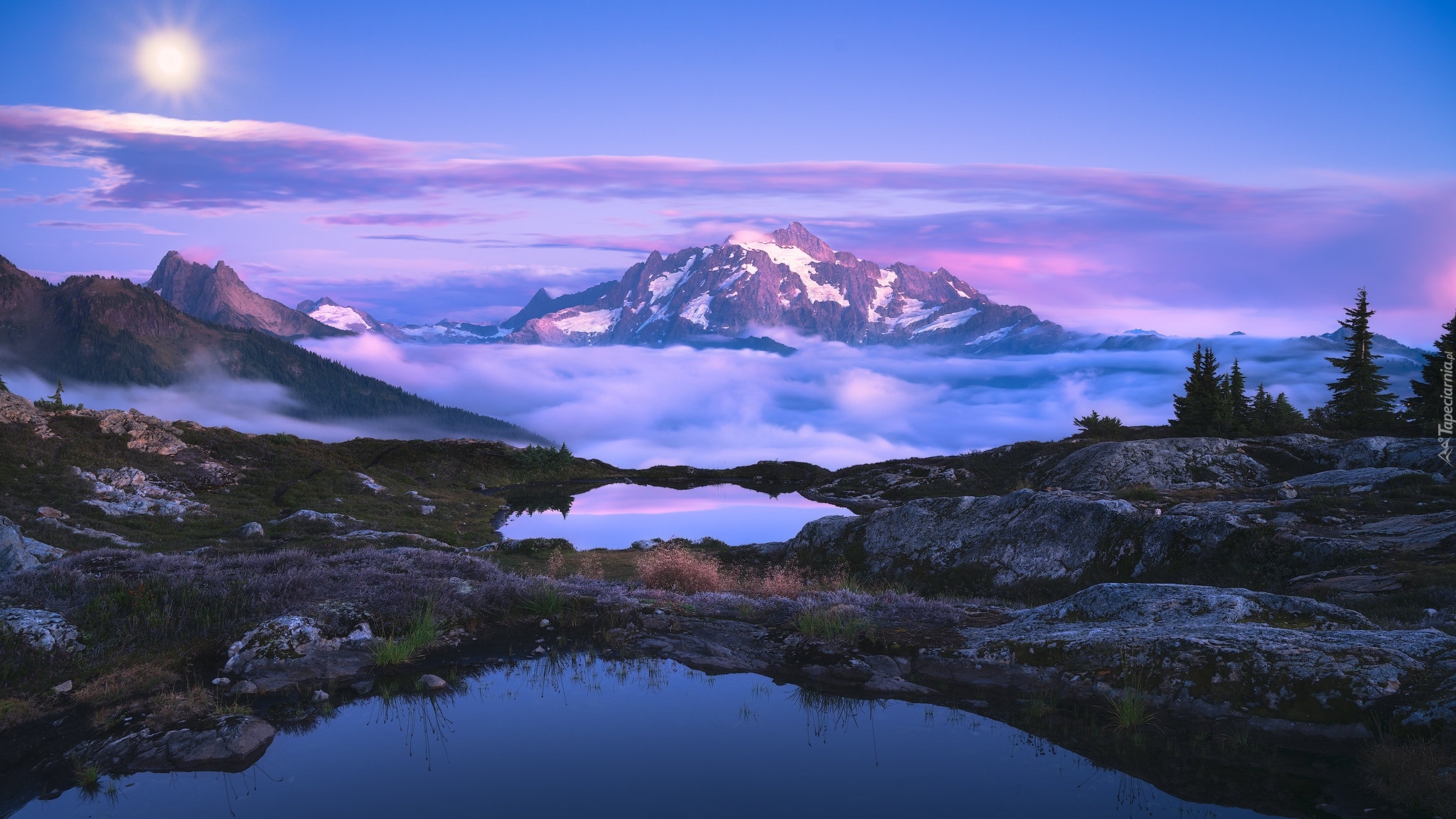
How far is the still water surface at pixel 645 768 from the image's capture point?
9.28 m

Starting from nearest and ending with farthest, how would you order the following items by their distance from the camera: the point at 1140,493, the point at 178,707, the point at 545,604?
the point at 178,707, the point at 545,604, the point at 1140,493

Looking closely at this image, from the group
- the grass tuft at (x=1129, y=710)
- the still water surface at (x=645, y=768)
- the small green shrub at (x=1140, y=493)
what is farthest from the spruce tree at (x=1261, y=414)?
the still water surface at (x=645, y=768)

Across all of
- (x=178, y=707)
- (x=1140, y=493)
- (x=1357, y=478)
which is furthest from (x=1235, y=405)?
(x=178, y=707)

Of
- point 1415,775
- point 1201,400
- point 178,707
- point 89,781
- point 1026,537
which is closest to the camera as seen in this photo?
point 1415,775

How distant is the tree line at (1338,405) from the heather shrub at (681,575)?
68026 millimetres

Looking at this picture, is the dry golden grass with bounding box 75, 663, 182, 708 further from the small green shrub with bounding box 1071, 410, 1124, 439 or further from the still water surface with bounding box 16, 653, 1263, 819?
the small green shrub with bounding box 1071, 410, 1124, 439

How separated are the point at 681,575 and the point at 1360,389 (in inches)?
3552

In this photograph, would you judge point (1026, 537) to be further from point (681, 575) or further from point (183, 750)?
point (183, 750)

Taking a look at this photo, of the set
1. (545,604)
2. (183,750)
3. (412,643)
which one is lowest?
(183,750)

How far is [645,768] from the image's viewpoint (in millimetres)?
10320

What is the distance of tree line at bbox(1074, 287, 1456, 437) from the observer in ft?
249

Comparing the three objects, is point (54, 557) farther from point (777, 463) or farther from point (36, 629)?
point (777, 463)

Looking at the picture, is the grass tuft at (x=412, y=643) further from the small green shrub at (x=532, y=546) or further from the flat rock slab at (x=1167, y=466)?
the flat rock slab at (x=1167, y=466)

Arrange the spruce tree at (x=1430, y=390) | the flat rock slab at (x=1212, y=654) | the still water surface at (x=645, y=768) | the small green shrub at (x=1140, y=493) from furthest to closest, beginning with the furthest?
the spruce tree at (x=1430, y=390) → the small green shrub at (x=1140, y=493) → the flat rock slab at (x=1212, y=654) → the still water surface at (x=645, y=768)
